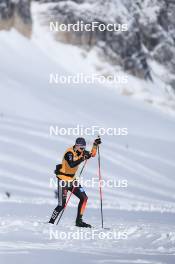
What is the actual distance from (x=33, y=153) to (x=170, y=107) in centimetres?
3116

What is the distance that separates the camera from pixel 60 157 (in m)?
28.3

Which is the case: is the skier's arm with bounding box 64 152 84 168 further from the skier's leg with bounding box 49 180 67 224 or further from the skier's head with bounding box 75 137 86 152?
the skier's leg with bounding box 49 180 67 224

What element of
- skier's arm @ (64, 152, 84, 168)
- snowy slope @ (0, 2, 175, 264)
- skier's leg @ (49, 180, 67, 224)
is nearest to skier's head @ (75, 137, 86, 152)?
skier's arm @ (64, 152, 84, 168)

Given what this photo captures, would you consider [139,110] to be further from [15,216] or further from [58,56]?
[15,216]

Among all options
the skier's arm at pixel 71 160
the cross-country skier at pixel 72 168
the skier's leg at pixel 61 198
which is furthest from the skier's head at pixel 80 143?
the skier's leg at pixel 61 198

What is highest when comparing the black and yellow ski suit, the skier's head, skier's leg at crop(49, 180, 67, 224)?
the skier's head

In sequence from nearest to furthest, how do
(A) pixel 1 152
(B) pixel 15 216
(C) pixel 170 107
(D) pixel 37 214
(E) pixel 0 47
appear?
(B) pixel 15 216 → (D) pixel 37 214 → (A) pixel 1 152 → (E) pixel 0 47 → (C) pixel 170 107

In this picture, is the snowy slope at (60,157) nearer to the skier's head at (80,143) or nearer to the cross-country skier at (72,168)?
the cross-country skier at (72,168)

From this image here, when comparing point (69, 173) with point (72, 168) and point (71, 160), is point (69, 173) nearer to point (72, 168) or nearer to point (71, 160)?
point (72, 168)

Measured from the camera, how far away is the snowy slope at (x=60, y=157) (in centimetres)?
883

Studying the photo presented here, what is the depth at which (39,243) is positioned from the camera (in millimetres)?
8773

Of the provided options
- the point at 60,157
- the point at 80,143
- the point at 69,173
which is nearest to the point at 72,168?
the point at 69,173

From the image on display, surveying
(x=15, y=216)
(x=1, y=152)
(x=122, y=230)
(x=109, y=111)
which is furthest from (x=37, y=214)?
(x=109, y=111)

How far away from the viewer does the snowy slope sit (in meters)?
8.83
